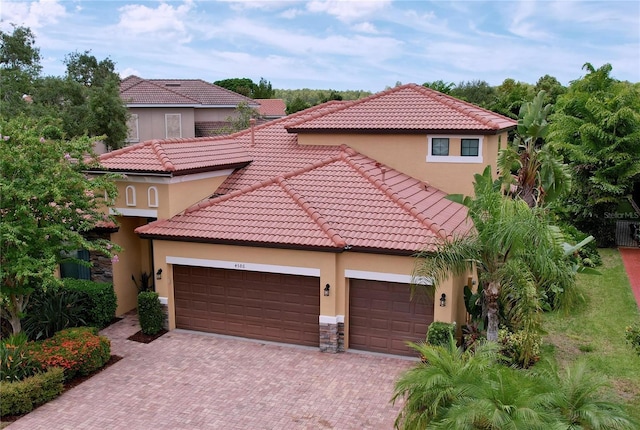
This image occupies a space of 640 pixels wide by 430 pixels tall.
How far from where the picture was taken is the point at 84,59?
38.3 metres

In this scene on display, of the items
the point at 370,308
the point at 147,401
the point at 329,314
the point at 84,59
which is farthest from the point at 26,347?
the point at 84,59

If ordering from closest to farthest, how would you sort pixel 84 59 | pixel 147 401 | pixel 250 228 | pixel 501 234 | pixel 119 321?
1. pixel 501 234
2. pixel 147 401
3. pixel 250 228
4. pixel 119 321
5. pixel 84 59

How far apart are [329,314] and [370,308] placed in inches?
45.2

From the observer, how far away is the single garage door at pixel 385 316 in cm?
1557

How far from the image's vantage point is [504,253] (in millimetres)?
12500

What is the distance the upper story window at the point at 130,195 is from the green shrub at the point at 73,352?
451cm

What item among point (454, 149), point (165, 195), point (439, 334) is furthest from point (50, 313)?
point (454, 149)

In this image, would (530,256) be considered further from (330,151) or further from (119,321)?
(119,321)

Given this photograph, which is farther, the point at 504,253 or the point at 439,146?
the point at 439,146

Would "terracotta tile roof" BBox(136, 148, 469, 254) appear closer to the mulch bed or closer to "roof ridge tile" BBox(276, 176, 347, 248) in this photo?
"roof ridge tile" BBox(276, 176, 347, 248)

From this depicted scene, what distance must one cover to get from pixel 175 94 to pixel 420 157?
29.1 m

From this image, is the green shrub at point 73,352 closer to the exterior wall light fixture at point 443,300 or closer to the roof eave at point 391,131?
the exterior wall light fixture at point 443,300

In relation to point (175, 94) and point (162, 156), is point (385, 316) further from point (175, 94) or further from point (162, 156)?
point (175, 94)

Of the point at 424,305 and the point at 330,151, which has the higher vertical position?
the point at 330,151
